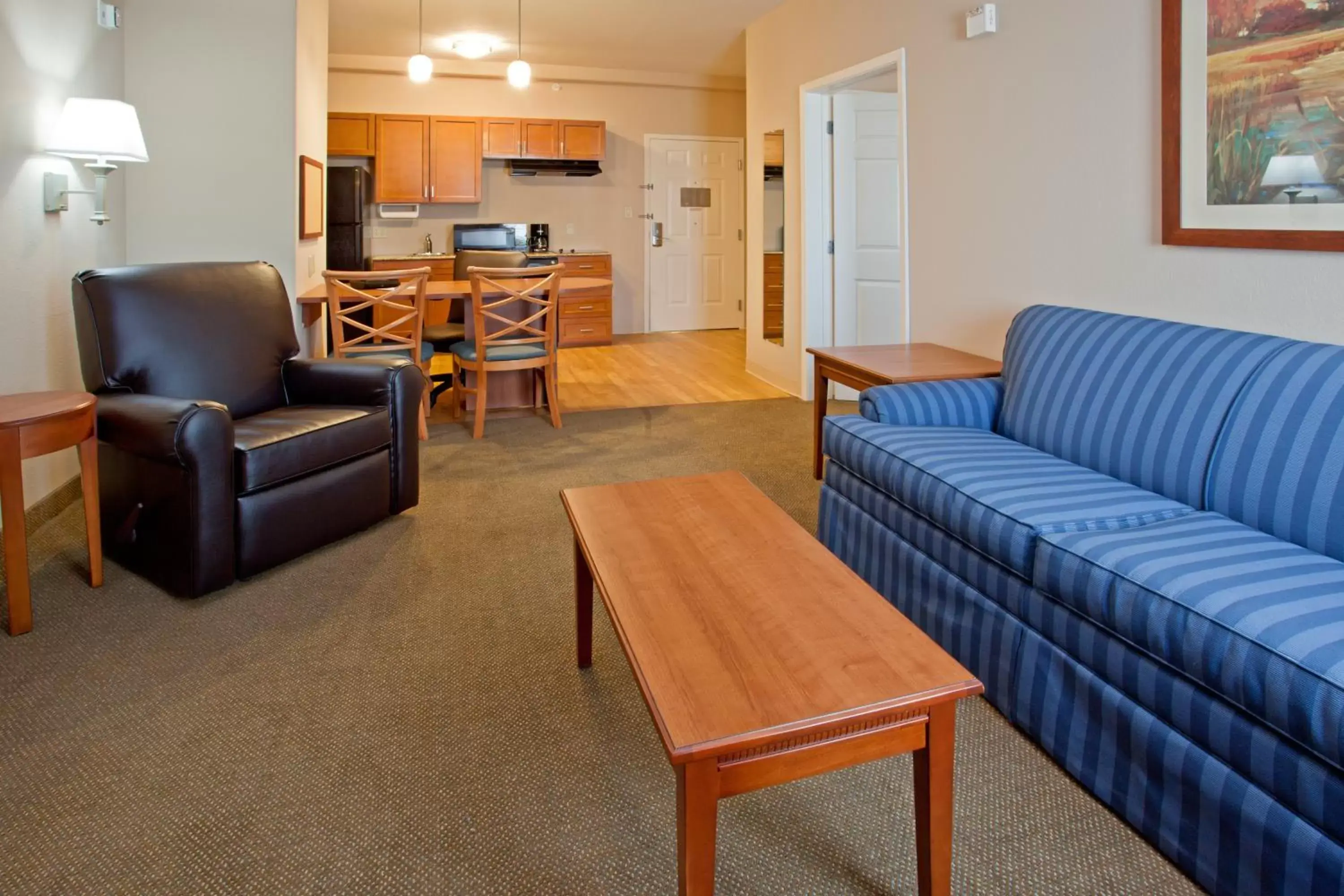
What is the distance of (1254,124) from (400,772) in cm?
270

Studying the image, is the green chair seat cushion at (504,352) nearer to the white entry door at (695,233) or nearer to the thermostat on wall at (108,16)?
the thermostat on wall at (108,16)

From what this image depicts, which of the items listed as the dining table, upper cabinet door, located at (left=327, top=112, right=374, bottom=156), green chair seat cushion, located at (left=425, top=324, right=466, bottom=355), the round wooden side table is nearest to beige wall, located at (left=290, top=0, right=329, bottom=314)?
the dining table

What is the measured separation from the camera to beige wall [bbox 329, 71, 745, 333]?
7.89 metres

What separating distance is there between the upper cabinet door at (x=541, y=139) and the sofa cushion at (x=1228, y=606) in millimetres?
7246

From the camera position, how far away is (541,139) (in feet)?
26.6

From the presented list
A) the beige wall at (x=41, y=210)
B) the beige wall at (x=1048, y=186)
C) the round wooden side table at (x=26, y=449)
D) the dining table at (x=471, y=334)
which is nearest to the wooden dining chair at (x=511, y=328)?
the dining table at (x=471, y=334)

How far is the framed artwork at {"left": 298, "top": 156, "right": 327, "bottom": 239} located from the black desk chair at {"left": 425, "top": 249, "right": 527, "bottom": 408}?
885mm

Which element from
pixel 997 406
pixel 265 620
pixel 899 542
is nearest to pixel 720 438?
pixel 997 406

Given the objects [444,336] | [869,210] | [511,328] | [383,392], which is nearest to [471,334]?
[444,336]

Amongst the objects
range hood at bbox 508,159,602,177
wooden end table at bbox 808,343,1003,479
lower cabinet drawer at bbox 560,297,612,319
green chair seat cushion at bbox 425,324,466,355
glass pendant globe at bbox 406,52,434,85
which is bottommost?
wooden end table at bbox 808,343,1003,479

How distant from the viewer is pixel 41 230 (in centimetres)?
319

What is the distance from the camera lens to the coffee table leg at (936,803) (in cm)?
131

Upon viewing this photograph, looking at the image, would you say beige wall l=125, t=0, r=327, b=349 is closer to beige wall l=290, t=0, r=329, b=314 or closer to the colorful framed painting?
beige wall l=290, t=0, r=329, b=314

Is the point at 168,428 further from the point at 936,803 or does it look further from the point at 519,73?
the point at 519,73
